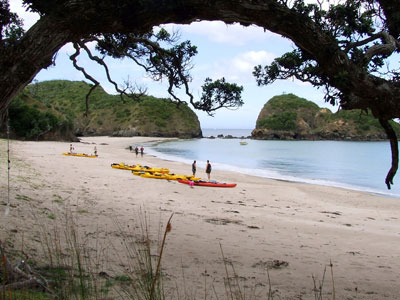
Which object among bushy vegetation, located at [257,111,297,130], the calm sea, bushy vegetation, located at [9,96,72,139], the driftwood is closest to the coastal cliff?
bushy vegetation, located at [257,111,297,130]

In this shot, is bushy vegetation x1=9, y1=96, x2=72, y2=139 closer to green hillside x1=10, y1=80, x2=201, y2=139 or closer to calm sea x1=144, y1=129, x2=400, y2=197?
calm sea x1=144, y1=129, x2=400, y2=197

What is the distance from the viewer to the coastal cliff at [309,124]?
10462 cm

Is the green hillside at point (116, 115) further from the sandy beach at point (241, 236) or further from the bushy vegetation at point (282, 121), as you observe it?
the sandy beach at point (241, 236)

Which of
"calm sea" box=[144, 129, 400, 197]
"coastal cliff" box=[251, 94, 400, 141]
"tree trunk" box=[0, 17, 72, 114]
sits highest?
"coastal cliff" box=[251, 94, 400, 141]

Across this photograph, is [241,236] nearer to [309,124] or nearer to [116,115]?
[116,115]

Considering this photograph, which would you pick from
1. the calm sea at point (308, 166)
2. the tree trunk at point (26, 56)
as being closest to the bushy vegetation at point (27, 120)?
the calm sea at point (308, 166)

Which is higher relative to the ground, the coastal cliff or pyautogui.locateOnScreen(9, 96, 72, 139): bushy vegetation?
the coastal cliff

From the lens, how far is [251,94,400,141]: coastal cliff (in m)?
105

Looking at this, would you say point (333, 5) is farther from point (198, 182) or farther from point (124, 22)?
point (198, 182)

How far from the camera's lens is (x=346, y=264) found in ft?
17.6

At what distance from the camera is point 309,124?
118m

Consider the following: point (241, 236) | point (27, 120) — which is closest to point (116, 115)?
point (27, 120)

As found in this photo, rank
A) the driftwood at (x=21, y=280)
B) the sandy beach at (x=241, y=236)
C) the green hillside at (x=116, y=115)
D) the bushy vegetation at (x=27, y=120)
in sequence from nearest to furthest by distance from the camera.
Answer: the driftwood at (x=21, y=280), the sandy beach at (x=241, y=236), the bushy vegetation at (x=27, y=120), the green hillside at (x=116, y=115)

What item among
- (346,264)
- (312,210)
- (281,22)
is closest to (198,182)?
(312,210)
